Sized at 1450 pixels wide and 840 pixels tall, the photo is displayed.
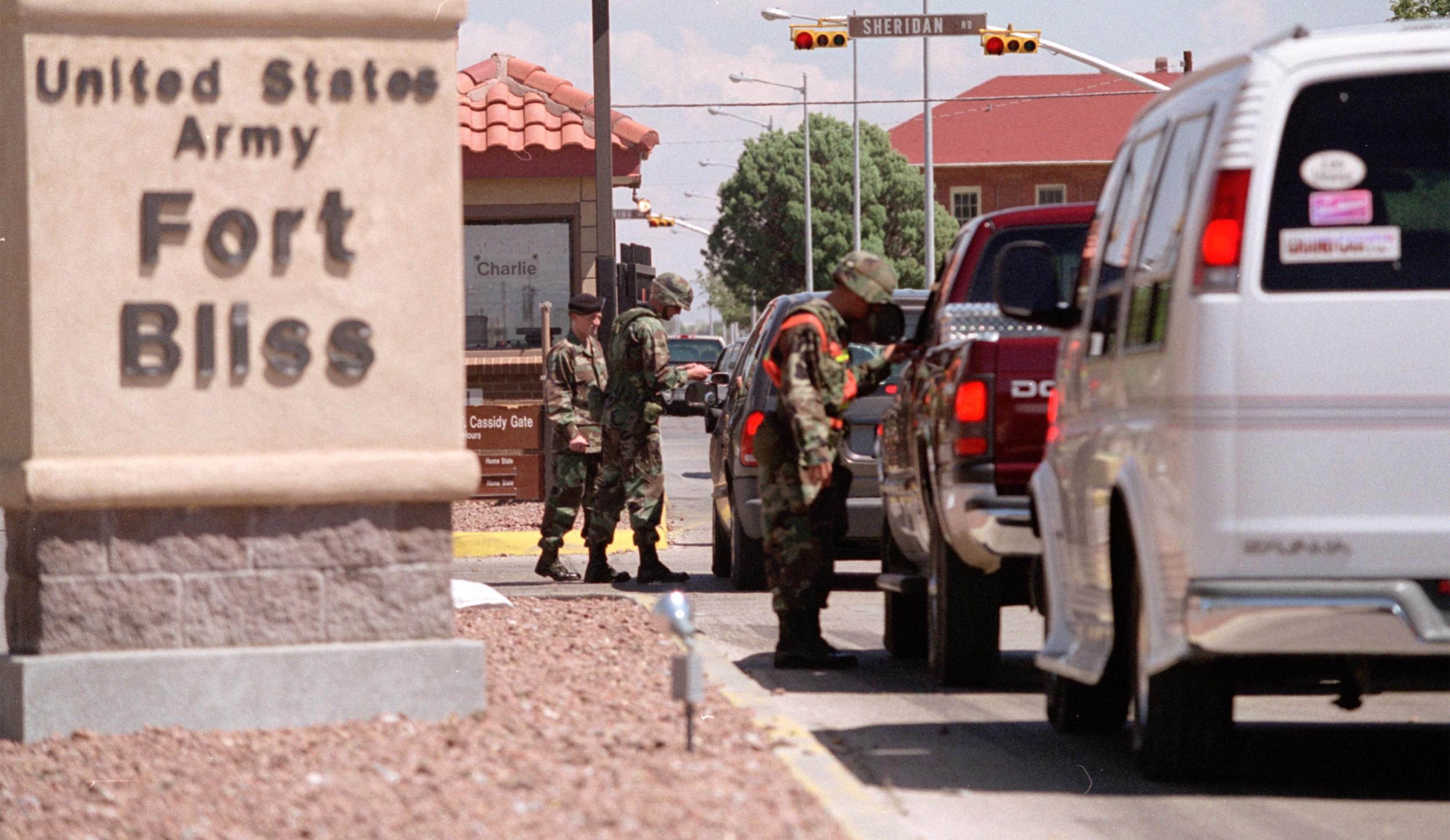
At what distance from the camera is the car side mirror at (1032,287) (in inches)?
286

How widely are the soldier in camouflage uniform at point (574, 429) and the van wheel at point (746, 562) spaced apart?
0.92m

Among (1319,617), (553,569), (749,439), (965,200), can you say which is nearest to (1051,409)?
(1319,617)

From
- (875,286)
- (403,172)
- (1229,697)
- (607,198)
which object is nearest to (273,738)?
(403,172)

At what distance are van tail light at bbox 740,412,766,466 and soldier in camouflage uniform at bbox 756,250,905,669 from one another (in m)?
3.15

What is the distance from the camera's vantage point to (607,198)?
18.2 meters

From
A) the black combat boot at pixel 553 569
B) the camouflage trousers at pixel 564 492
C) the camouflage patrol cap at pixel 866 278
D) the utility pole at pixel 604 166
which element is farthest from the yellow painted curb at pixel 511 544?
the camouflage patrol cap at pixel 866 278

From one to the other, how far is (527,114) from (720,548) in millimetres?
8594

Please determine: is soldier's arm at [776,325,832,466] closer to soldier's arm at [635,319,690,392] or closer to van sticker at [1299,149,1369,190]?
van sticker at [1299,149,1369,190]

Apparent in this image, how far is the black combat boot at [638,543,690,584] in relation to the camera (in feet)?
45.7

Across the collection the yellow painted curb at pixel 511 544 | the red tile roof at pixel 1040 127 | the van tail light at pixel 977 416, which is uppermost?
the red tile roof at pixel 1040 127

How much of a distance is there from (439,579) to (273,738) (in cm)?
78

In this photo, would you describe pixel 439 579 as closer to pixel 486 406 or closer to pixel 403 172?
pixel 403 172

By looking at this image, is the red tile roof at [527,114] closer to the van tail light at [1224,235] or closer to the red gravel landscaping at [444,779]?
the red gravel landscaping at [444,779]

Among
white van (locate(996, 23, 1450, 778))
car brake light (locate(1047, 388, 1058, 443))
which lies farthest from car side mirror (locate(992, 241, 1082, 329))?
white van (locate(996, 23, 1450, 778))
